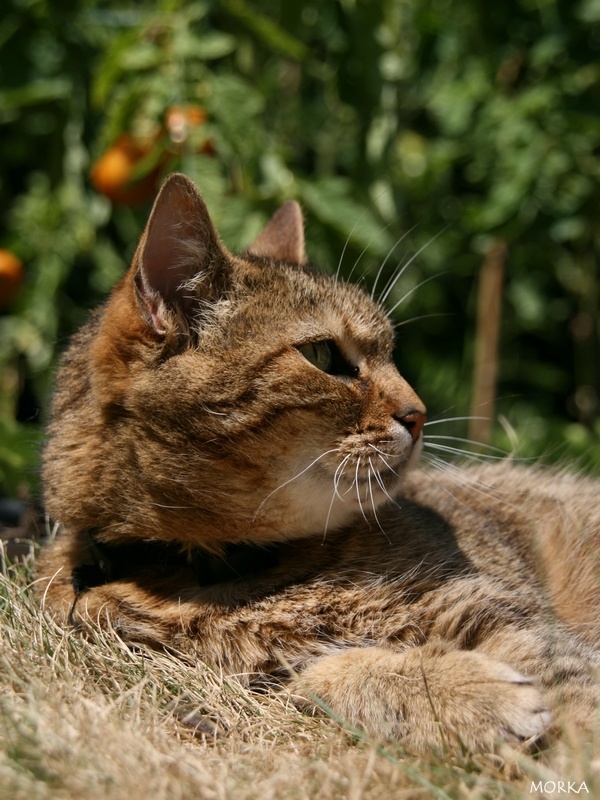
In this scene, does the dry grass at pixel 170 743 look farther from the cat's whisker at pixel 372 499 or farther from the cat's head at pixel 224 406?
the cat's whisker at pixel 372 499

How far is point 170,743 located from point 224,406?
28.1 inches

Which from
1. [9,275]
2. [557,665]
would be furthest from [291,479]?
[9,275]

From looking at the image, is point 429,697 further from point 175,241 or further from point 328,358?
point 175,241

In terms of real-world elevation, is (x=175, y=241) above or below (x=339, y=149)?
above

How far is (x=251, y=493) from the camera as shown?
6.48 feet

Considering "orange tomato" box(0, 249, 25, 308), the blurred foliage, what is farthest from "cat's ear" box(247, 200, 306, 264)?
"orange tomato" box(0, 249, 25, 308)

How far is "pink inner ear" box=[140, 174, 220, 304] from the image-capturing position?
6.45 ft

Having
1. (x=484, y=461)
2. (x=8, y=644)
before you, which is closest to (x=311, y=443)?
(x=8, y=644)

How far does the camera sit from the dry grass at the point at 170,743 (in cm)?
135

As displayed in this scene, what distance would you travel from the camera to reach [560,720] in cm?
166

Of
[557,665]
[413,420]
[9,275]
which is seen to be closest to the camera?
[557,665]

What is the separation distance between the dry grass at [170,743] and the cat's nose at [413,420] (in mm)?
674

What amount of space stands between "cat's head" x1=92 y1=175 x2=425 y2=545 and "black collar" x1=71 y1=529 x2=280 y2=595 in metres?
0.05

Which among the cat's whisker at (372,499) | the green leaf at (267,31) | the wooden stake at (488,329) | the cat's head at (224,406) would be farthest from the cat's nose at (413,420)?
the wooden stake at (488,329)
